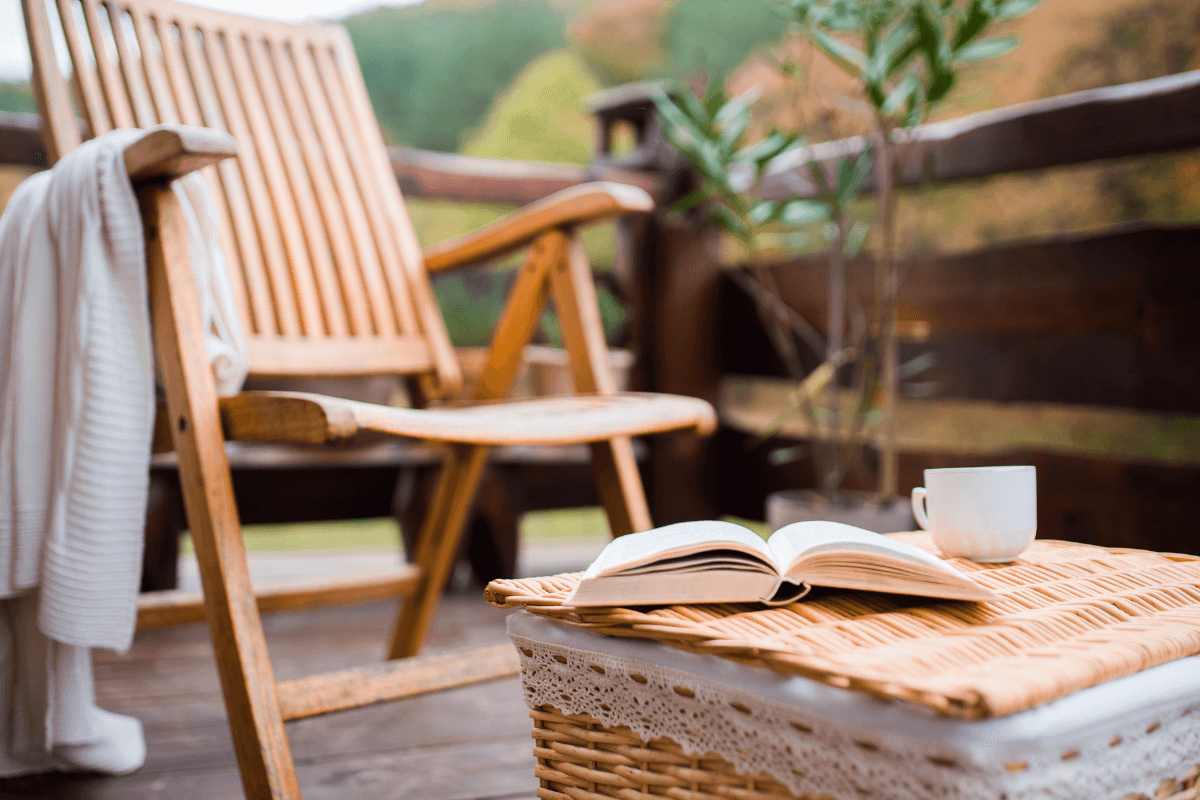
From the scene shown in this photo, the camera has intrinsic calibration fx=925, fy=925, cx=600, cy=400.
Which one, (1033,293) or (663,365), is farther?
(663,365)

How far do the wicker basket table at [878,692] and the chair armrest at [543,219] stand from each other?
22.0 inches

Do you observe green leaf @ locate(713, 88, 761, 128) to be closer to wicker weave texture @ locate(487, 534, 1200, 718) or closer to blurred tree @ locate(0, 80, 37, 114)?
wicker weave texture @ locate(487, 534, 1200, 718)

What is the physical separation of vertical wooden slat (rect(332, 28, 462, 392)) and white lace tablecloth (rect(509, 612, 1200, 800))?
771 mm

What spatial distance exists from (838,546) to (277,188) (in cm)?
104

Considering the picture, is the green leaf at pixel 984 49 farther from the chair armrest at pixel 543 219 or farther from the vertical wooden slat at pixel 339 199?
the vertical wooden slat at pixel 339 199

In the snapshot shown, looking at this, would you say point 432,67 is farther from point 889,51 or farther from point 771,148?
point 889,51

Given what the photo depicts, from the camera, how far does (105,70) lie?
3.91 ft

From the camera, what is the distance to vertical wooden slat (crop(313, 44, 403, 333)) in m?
1.34

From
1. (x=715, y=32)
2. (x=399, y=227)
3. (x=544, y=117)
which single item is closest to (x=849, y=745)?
(x=399, y=227)

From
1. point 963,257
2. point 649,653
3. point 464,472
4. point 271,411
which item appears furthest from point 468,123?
point 649,653

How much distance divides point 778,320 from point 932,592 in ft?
4.45

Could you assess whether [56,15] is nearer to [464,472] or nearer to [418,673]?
[464,472]

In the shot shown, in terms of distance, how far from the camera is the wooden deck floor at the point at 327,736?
93cm

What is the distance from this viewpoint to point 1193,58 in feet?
7.71
